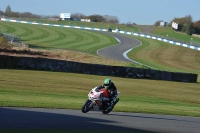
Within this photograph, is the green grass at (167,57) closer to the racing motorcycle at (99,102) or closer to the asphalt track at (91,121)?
the asphalt track at (91,121)

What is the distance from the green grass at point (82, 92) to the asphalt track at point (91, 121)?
155 centimetres

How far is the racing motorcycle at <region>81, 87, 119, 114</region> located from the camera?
59.1 feet

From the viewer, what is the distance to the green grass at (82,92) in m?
21.7

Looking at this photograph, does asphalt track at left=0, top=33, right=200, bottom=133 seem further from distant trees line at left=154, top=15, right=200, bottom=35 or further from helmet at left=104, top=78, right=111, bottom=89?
distant trees line at left=154, top=15, right=200, bottom=35

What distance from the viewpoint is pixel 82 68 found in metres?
37.5

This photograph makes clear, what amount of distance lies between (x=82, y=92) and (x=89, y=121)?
1199 cm

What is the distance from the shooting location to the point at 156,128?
16469 millimetres

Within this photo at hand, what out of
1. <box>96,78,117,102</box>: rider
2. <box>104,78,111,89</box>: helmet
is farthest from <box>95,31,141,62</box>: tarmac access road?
<box>104,78,111,89</box>: helmet

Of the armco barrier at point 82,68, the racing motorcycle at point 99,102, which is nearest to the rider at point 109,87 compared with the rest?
the racing motorcycle at point 99,102

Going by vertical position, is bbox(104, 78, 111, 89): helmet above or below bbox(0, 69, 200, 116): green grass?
above

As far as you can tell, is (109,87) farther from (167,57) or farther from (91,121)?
(167,57)

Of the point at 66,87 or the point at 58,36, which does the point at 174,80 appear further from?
the point at 58,36

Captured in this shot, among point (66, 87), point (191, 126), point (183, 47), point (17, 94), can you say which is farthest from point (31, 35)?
point (191, 126)

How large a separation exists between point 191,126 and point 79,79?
16634 mm
